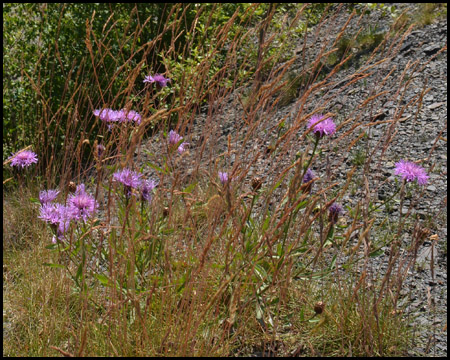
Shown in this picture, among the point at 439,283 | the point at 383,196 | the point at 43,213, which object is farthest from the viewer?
the point at 383,196

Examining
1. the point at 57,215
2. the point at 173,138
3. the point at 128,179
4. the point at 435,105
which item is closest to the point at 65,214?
the point at 57,215

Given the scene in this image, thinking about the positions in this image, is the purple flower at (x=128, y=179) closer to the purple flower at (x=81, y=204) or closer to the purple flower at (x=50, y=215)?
the purple flower at (x=81, y=204)

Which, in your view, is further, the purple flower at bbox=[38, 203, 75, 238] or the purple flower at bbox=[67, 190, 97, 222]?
the purple flower at bbox=[67, 190, 97, 222]

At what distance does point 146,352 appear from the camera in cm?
192

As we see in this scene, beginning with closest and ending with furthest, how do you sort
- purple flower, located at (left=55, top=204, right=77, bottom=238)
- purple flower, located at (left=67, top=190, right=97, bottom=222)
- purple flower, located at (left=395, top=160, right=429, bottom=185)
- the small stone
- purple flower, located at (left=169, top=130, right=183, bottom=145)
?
purple flower, located at (left=55, top=204, right=77, bottom=238) → purple flower, located at (left=67, top=190, right=97, bottom=222) → purple flower, located at (left=395, top=160, right=429, bottom=185) → purple flower, located at (left=169, top=130, right=183, bottom=145) → the small stone

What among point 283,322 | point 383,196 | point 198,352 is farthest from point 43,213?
point 383,196

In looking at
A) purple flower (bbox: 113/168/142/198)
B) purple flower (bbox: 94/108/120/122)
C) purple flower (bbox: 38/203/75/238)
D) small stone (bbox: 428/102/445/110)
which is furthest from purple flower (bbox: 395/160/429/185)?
small stone (bbox: 428/102/445/110)

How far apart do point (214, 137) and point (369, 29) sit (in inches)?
122

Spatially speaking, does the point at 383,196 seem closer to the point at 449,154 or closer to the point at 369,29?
the point at 449,154

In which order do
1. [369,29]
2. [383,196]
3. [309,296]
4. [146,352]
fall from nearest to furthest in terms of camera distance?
[146,352] → [309,296] → [383,196] → [369,29]

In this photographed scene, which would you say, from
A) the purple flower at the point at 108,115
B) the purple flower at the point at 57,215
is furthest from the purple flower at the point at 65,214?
the purple flower at the point at 108,115

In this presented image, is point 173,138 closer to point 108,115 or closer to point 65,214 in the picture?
point 108,115

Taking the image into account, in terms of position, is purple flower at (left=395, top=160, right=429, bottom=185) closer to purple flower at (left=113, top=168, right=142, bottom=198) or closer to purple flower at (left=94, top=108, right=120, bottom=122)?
purple flower at (left=113, top=168, right=142, bottom=198)

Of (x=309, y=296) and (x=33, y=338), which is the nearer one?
(x=33, y=338)
